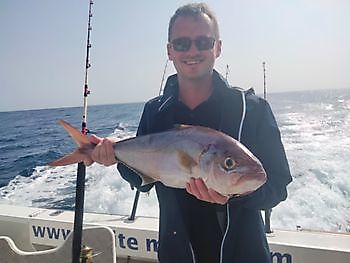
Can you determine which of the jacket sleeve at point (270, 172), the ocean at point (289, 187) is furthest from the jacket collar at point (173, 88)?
the ocean at point (289, 187)

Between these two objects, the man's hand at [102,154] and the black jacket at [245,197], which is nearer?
the black jacket at [245,197]

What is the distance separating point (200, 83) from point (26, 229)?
8.37 feet

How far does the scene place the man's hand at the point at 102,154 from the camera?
1.68 meters

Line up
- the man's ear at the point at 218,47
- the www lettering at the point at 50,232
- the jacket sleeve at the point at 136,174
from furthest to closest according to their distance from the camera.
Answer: the www lettering at the point at 50,232 → the jacket sleeve at the point at 136,174 → the man's ear at the point at 218,47

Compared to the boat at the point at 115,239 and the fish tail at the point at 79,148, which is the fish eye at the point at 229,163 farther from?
the boat at the point at 115,239

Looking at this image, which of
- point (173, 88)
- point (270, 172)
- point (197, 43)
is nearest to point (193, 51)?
point (197, 43)

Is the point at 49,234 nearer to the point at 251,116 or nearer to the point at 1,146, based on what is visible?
the point at 251,116

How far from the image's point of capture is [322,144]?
1070cm

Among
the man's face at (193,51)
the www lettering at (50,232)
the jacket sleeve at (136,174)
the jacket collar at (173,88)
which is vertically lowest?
the www lettering at (50,232)

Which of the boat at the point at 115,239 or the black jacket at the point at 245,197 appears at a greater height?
the black jacket at the point at 245,197

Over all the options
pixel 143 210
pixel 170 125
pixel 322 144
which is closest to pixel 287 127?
pixel 322 144

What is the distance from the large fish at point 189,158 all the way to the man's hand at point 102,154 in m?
0.02

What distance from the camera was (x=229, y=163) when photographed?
128 cm

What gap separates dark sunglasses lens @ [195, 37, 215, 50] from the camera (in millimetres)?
1539
